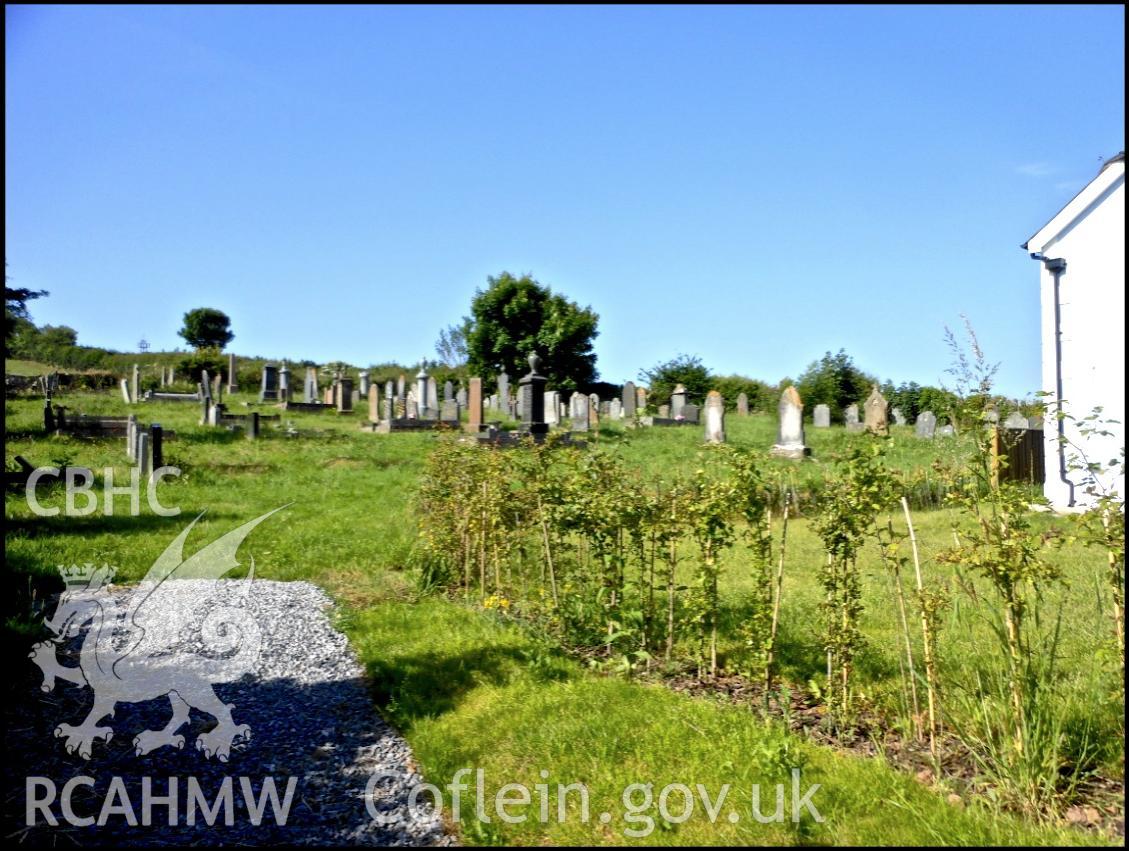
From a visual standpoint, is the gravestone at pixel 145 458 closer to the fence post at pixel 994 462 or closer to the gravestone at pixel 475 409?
the gravestone at pixel 475 409

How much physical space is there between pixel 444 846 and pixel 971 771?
2651 millimetres

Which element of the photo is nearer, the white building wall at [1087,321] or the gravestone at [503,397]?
the white building wall at [1087,321]

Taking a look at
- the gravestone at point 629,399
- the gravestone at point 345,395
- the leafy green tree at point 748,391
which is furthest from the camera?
the leafy green tree at point 748,391

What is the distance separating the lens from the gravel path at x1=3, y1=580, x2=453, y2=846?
390 cm

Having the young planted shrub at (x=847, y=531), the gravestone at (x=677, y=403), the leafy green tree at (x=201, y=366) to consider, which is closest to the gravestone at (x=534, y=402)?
the gravestone at (x=677, y=403)

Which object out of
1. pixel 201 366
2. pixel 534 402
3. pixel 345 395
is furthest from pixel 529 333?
pixel 534 402

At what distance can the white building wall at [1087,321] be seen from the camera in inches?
477

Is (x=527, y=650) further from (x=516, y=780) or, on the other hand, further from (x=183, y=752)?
(x=183, y=752)

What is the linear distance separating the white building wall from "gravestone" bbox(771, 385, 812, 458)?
25.6 ft

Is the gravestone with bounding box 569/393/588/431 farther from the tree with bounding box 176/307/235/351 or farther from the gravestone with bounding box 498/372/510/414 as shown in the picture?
the tree with bounding box 176/307/235/351

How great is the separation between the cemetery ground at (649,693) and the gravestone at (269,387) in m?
25.3

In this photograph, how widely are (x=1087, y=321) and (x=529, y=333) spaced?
36.2 m

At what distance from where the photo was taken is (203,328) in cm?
6894

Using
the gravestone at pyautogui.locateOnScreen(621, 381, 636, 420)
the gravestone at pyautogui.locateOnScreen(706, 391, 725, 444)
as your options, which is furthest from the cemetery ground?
the gravestone at pyautogui.locateOnScreen(621, 381, 636, 420)
